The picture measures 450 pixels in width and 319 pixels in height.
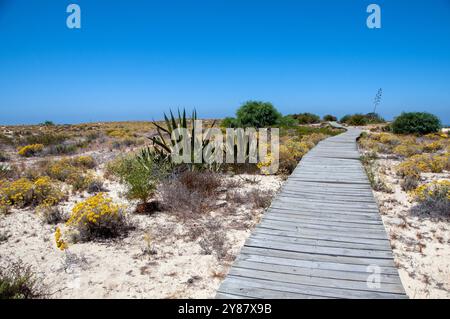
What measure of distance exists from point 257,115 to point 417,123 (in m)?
10.6

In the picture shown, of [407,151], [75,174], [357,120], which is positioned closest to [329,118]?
[357,120]

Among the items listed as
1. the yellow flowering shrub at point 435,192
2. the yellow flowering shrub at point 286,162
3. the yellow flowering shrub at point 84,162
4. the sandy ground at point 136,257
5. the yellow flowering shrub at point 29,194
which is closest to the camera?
the sandy ground at point 136,257

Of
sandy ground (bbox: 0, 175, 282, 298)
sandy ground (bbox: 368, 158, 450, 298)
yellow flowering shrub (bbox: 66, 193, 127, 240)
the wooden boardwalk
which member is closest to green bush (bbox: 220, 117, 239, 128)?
sandy ground (bbox: 368, 158, 450, 298)

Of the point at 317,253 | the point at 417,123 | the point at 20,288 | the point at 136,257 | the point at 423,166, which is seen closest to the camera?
the point at 20,288

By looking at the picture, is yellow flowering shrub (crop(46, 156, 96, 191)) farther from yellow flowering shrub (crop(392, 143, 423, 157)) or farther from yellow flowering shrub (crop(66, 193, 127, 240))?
yellow flowering shrub (crop(392, 143, 423, 157))

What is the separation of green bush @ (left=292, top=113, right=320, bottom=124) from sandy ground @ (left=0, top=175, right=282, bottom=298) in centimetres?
2934

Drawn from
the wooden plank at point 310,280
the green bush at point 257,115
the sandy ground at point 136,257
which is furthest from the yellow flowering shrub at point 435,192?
the green bush at point 257,115

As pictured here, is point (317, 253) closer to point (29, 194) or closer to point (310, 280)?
point (310, 280)

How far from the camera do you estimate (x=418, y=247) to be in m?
4.08

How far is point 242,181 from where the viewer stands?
767 centimetres

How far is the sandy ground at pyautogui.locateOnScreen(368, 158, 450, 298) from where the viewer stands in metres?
3.26

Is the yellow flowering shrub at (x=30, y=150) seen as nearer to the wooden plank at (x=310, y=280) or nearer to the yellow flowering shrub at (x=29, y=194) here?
the yellow flowering shrub at (x=29, y=194)

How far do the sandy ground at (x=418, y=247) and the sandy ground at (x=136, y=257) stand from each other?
2153 millimetres

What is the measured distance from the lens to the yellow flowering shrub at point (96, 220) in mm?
4484
